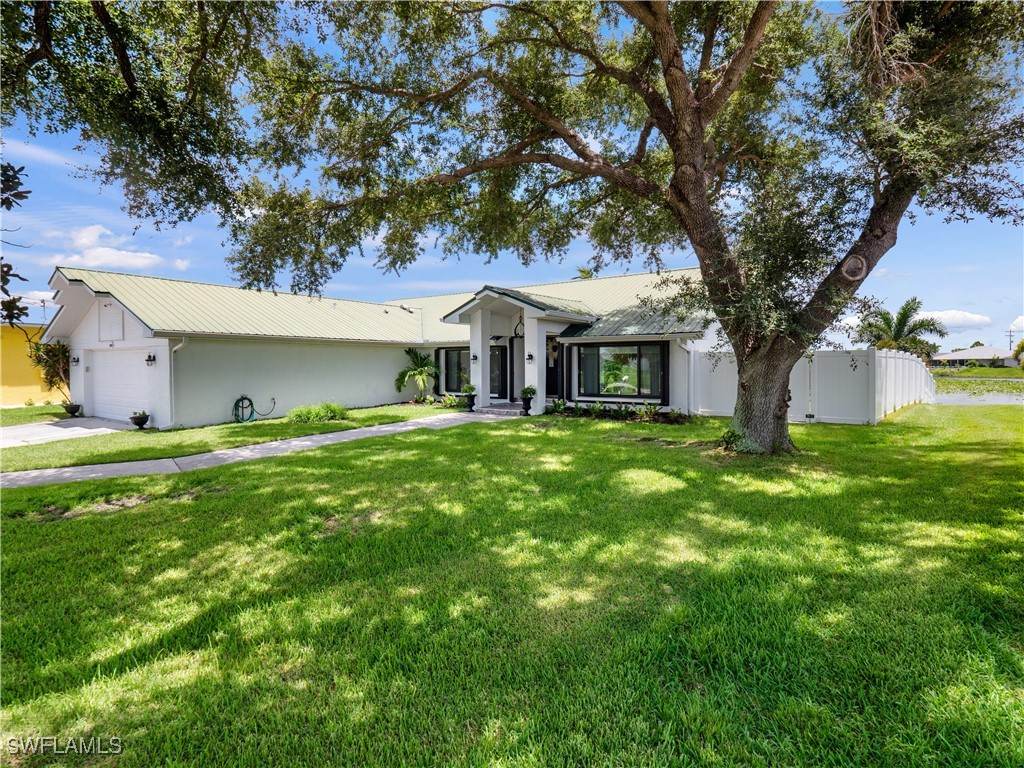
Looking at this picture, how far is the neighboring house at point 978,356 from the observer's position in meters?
57.1

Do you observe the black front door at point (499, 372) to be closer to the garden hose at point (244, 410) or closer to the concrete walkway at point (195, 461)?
the concrete walkway at point (195, 461)

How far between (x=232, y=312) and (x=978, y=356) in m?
82.2

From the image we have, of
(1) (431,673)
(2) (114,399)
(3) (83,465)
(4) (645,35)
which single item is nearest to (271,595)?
(1) (431,673)

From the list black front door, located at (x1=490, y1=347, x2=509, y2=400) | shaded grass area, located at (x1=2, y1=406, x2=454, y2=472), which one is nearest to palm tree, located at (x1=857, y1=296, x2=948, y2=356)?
black front door, located at (x1=490, y1=347, x2=509, y2=400)

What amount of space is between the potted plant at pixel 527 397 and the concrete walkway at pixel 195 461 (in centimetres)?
286

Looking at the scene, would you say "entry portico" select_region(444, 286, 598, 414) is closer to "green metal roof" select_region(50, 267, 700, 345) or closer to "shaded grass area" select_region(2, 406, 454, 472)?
"green metal roof" select_region(50, 267, 700, 345)

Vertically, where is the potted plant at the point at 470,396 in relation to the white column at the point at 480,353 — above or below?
below

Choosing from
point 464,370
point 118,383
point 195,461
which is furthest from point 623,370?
point 118,383

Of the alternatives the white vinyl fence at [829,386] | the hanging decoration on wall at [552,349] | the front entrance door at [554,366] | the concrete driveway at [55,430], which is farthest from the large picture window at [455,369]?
the concrete driveway at [55,430]

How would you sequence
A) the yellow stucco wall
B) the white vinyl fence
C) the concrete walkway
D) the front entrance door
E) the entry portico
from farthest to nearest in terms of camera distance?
the yellow stucco wall
the front entrance door
the entry portico
the white vinyl fence
the concrete walkway

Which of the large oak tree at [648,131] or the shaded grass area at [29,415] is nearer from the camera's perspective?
the large oak tree at [648,131]

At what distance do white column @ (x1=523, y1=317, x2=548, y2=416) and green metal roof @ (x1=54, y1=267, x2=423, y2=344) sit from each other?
6470 millimetres

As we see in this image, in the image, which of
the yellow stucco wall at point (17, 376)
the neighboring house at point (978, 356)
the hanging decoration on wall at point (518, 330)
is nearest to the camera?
the hanging decoration on wall at point (518, 330)

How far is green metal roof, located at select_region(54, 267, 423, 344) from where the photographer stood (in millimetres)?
13453
